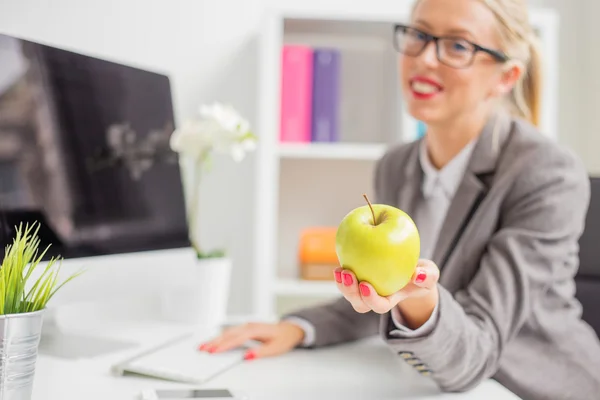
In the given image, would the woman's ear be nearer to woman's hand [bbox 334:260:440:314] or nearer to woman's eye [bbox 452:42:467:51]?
woman's eye [bbox 452:42:467:51]

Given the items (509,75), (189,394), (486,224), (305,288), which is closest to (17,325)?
(189,394)

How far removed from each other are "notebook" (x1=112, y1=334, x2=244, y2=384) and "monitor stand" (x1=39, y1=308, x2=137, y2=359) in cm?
9

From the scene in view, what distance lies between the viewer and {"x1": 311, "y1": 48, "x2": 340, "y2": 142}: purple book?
182 centimetres

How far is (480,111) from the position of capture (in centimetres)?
129

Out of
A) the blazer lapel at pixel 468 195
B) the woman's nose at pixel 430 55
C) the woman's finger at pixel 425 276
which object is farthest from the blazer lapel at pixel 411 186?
the woman's finger at pixel 425 276

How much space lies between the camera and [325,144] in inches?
71.9

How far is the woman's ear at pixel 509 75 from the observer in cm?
125

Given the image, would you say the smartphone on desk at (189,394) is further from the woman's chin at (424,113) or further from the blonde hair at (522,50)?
the blonde hair at (522,50)

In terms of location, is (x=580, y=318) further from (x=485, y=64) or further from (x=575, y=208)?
(x=485, y=64)

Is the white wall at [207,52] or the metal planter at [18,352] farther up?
the white wall at [207,52]

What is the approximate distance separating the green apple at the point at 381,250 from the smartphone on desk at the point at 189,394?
0.82ft

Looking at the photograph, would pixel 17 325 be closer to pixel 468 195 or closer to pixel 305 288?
pixel 468 195

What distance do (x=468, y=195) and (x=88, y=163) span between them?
75 centimetres

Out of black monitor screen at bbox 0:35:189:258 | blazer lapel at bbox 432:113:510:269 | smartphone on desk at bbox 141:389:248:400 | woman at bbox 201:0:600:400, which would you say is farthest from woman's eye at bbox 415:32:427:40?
smartphone on desk at bbox 141:389:248:400
